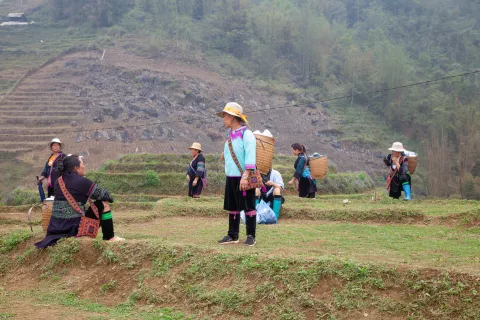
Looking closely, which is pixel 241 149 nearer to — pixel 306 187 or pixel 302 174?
pixel 302 174

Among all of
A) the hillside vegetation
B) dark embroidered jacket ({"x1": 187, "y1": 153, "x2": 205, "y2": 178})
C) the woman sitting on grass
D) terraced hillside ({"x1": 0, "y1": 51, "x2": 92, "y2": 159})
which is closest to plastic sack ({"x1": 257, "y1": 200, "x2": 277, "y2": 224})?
the woman sitting on grass

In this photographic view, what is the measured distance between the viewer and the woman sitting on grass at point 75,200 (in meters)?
7.90

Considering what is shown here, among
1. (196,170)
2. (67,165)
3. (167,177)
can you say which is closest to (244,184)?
(67,165)

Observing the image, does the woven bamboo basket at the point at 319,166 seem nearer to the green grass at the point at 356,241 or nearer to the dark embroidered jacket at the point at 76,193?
the green grass at the point at 356,241

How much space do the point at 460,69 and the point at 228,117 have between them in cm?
7154

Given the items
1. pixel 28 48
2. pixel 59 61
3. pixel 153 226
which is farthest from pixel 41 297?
pixel 28 48

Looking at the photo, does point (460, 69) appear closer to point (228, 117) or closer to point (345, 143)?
point (345, 143)

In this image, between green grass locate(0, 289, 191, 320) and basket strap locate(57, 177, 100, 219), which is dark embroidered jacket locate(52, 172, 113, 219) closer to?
basket strap locate(57, 177, 100, 219)

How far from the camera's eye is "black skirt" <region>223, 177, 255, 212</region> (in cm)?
812

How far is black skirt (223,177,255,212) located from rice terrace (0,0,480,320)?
0.10ft

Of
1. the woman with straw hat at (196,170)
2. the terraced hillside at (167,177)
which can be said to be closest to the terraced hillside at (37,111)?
the terraced hillside at (167,177)

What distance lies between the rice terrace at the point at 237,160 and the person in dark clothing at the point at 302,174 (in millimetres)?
69

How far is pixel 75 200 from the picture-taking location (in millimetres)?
7930

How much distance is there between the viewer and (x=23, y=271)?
8000 millimetres
